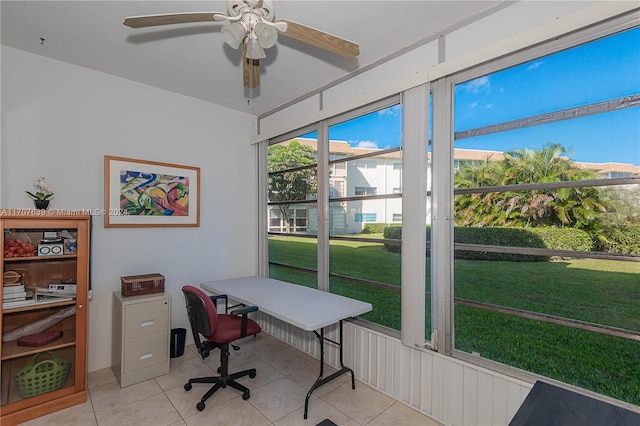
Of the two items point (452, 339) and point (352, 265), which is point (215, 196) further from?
point (452, 339)

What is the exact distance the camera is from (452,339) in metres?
2.14

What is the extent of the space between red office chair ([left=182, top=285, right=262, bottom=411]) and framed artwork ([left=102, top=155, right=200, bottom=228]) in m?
1.21

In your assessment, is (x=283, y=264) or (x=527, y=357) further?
(x=283, y=264)

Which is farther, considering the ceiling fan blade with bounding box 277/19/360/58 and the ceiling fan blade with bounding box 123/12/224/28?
the ceiling fan blade with bounding box 277/19/360/58

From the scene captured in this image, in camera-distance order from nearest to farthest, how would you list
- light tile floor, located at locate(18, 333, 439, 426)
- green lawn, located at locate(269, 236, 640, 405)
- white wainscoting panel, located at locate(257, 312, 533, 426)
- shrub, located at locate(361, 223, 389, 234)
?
green lawn, located at locate(269, 236, 640, 405) → white wainscoting panel, located at locate(257, 312, 533, 426) → light tile floor, located at locate(18, 333, 439, 426) → shrub, located at locate(361, 223, 389, 234)

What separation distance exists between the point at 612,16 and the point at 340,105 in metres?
1.86

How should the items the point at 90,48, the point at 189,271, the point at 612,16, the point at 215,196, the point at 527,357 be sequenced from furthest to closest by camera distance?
the point at 215,196 → the point at 189,271 → the point at 90,48 → the point at 527,357 → the point at 612,16

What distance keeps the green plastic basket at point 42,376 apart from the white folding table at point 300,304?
4.15ft

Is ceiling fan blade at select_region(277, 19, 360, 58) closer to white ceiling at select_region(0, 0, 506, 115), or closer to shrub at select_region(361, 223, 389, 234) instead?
white ceiling at select_region(0, 0, 506, 115)

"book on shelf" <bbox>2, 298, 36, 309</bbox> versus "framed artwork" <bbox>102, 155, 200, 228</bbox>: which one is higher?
"framed artwork" <bbox>102, 155, 200, 228</bbox>

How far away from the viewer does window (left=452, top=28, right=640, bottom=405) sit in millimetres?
1579

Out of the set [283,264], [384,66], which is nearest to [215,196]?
[283,264]

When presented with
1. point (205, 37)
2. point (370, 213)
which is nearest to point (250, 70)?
point (205, 37)

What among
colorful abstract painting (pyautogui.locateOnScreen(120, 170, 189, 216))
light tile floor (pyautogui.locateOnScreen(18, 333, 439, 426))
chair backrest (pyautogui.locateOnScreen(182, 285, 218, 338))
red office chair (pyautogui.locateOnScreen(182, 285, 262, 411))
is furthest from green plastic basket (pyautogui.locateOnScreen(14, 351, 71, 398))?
colorful abstract painting (pyautogui.locateOnScreen(120, 170, 189, 216))
